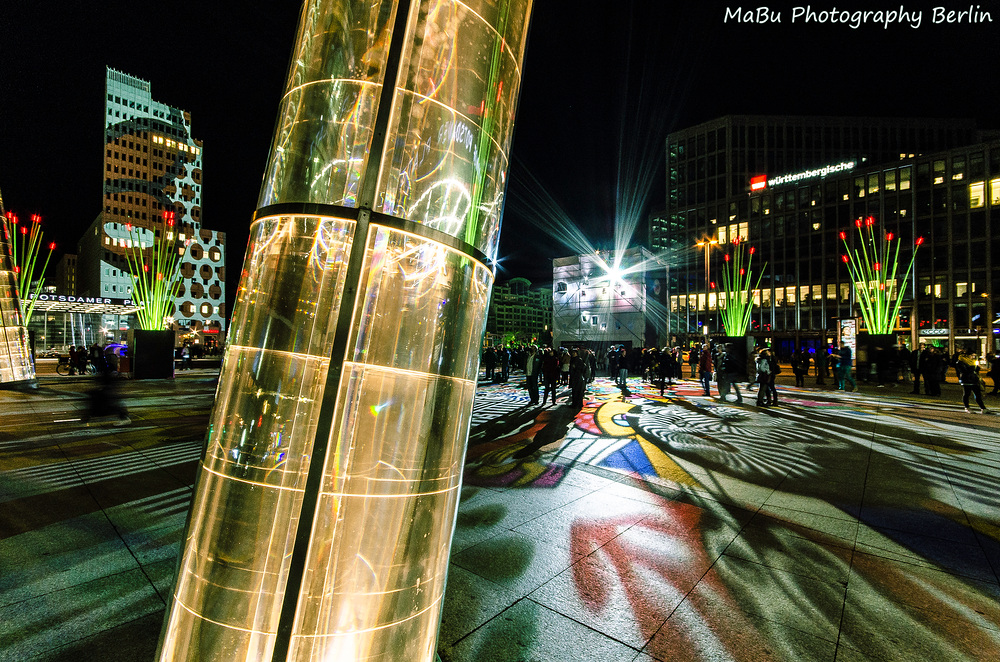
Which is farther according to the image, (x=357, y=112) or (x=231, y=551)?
(x=357, y=112)

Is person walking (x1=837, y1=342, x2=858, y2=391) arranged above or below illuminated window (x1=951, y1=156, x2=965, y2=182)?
below

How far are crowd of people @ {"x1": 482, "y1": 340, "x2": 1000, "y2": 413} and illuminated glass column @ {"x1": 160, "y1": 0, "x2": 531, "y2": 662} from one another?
11.4 m

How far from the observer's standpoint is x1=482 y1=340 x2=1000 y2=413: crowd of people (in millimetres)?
13164

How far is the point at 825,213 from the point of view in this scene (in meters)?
63.0

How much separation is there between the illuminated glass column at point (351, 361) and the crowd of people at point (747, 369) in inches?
448

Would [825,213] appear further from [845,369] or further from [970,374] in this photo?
[970,374]

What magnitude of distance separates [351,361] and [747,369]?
2223cm

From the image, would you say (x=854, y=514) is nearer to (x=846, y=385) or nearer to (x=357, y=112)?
(x=357, y=112)

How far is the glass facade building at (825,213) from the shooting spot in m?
52.7

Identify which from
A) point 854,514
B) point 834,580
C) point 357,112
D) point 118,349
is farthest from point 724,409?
point 118,349

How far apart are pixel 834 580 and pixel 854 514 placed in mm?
1910

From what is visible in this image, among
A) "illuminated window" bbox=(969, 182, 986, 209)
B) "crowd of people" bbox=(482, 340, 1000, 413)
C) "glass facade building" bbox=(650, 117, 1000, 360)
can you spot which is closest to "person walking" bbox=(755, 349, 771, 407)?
"crowd of people" bbox=(482, 340, 1000, 413)

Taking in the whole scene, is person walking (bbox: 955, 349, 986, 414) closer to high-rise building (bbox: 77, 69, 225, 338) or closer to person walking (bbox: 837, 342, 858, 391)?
person walking (bbox: 837, 342, 858, 391)

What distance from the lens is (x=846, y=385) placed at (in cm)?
1944
